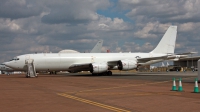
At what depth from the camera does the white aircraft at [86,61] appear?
4347cm

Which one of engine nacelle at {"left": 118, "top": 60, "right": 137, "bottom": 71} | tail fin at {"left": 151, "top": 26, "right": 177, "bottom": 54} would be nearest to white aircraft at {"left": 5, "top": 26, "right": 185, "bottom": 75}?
engine nacelle at {"left": 118, "top": 60, "right": 137, "bottom": 71}

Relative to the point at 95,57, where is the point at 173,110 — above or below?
below

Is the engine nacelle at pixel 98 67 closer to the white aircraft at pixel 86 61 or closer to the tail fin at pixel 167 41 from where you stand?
the white aircraft at pixel 86 61

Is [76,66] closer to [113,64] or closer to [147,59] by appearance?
[113,64]

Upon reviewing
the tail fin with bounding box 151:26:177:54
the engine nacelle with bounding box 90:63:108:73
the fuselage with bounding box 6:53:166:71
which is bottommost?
the engine nacelle with bounding box 90:63:108:73

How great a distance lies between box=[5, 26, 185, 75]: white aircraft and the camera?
4347cm

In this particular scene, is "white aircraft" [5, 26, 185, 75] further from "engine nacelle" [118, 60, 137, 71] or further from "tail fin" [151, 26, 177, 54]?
A: "tail fin" [151, 26, 177, 54]

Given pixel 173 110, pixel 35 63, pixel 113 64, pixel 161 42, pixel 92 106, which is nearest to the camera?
pixel 173 110

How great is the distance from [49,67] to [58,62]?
1.55m

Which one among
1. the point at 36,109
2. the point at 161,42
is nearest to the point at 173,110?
the point at 36,109

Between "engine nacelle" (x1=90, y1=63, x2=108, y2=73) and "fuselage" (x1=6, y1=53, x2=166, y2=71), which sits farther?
"engine nacelle" (x1=90, y1=63, x2=108, y2=73)

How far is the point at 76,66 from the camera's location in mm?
45094

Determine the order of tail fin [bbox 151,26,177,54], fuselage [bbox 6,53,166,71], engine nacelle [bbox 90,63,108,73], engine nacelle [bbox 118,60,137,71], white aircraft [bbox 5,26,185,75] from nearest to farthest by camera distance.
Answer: fuselage [bbox 6,53,166,71], white aircraft [bbox 5,26,185,75], engine nacelle [bbox 90,63,108,73], engine nacelle [bbox 118,60,137,71], tail fin [bbox 151,26,177,54]

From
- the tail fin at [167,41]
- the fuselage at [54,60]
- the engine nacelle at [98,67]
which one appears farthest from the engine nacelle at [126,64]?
the tail fin at [167,41]
